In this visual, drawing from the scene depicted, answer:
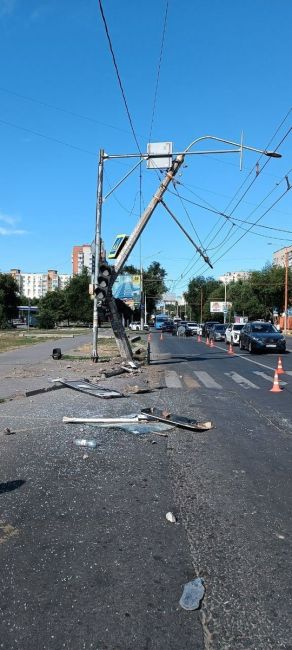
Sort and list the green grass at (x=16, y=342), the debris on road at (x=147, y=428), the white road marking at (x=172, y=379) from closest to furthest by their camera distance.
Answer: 1. the debris on road at (x=147, y=428)
2. the white road marking at (x=172, y=379)
3. the green grass at (x=16, y=342)

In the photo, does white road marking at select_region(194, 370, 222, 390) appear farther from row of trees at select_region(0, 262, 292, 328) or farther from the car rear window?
row of trees at select_region(0, 262, 292, 328)

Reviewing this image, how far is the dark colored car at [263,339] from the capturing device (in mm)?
26812

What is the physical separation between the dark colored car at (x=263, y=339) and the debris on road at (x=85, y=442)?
20.5 m

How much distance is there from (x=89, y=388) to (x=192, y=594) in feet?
30.6

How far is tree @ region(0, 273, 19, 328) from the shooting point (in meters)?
75.5

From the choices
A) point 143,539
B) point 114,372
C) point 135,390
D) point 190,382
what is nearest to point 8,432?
point 143,539

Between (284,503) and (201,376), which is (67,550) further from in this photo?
(201,376)

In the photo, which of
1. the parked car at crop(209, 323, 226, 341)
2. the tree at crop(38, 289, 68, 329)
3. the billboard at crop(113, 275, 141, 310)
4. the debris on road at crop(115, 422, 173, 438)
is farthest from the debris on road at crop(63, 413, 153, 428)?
the tree at crop(38, 289, 68, 329)

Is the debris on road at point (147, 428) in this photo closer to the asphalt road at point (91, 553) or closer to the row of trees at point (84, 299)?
the asphalt road at point (91, 553)

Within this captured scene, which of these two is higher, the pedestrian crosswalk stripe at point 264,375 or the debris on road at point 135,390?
the debris on road at point 135,390

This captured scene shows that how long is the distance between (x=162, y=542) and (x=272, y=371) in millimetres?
14737

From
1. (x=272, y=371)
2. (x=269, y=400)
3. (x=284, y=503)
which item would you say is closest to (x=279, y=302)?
(x=272, y=371)

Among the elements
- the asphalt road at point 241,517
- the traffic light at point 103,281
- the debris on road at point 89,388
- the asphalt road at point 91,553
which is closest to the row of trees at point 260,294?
the traffic light at point 103,281

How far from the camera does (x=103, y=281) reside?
17.7 m
